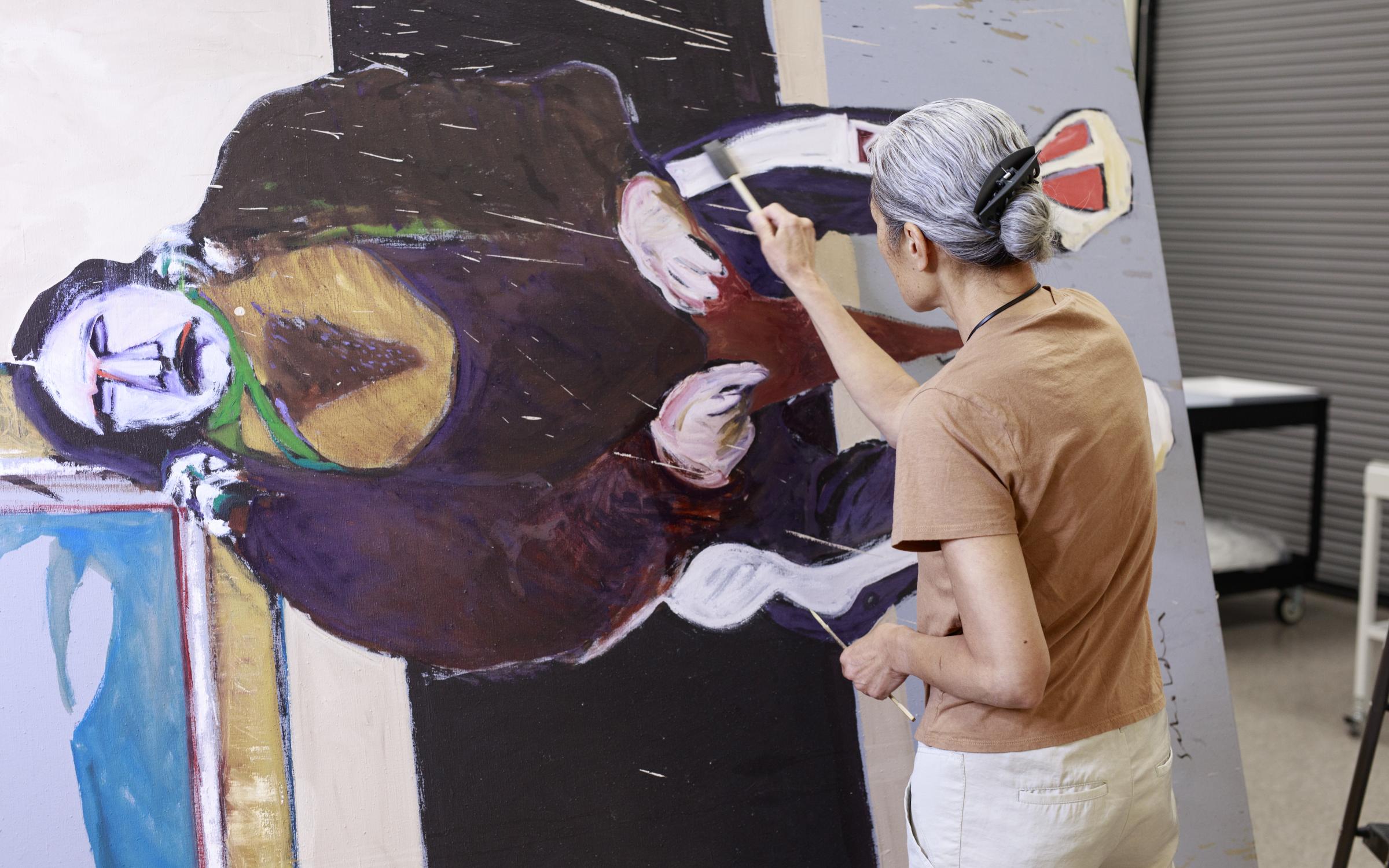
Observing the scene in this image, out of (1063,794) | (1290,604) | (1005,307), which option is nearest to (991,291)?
(1005,307)

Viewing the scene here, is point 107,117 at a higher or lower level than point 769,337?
higher

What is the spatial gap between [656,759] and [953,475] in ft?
2.07

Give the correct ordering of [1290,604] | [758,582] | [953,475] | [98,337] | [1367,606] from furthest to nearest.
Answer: [1290,604] → [1367,606] → [758,582] → [98,337] → [953,475]

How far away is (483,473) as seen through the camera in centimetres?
128

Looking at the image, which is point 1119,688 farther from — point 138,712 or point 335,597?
point 138,712

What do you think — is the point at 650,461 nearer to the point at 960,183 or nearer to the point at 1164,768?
the point at 960,183

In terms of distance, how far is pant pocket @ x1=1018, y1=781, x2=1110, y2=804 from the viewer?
97cm

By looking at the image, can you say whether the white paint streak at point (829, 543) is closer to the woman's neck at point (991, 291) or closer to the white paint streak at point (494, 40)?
the woman's neck at point (991, 291)

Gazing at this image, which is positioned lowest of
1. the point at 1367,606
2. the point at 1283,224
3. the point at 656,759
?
the point at 1367,606

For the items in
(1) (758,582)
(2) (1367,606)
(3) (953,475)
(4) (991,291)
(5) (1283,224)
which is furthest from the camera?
(5) (1283,224)

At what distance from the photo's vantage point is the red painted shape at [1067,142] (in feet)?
5.00

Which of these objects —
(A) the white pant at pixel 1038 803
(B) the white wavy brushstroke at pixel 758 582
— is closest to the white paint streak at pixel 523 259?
(B) the white wavy brushstroke at pixel 758 582

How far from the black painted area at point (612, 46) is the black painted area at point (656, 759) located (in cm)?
67

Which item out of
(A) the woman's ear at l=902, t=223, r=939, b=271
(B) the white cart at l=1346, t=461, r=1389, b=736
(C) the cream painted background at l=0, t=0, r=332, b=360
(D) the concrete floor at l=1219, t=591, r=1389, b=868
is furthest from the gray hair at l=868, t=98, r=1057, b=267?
(B) the white cart at l=1346, t=461, r=1389, b=736
